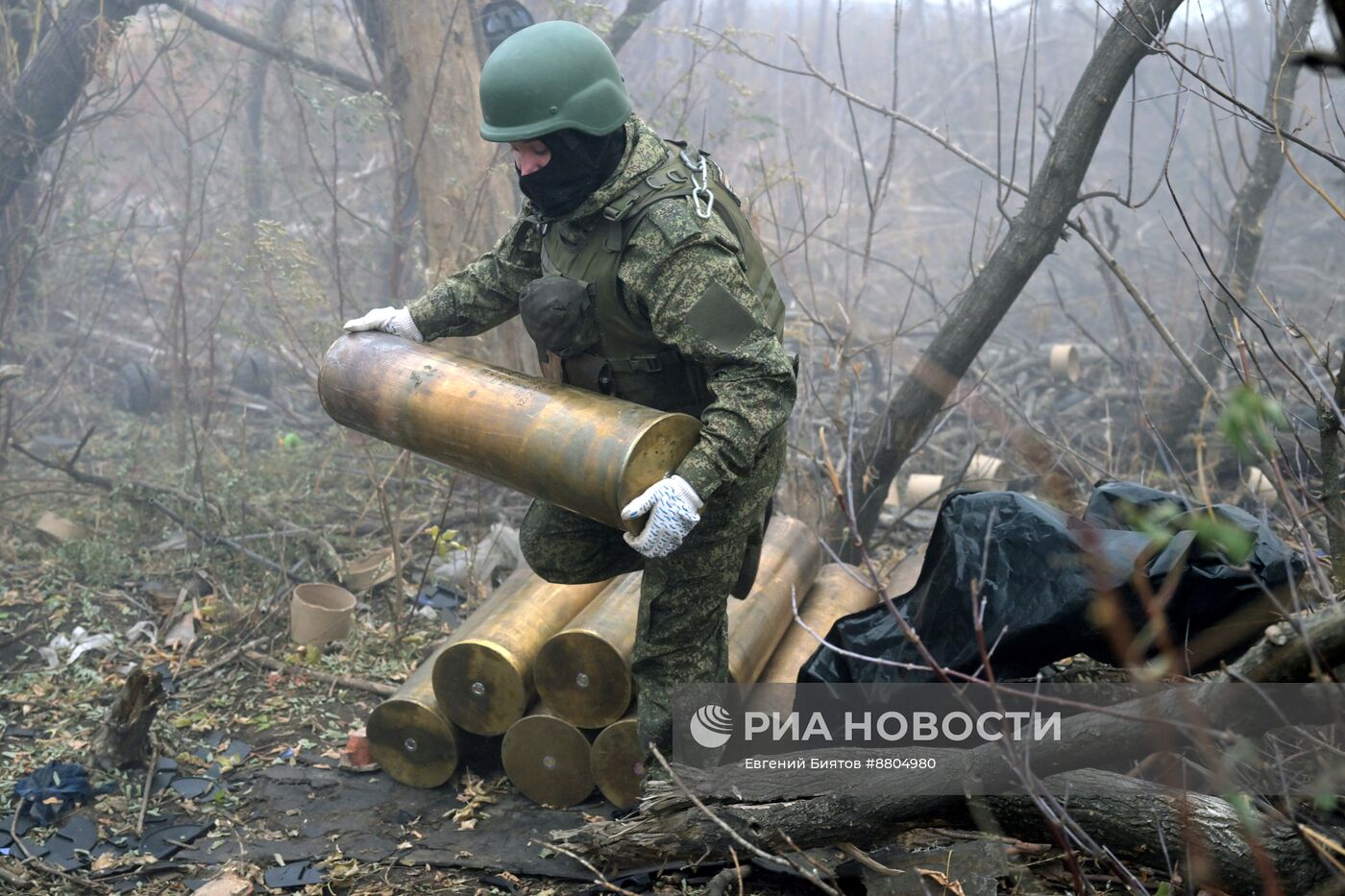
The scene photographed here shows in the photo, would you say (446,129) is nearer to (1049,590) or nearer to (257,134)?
(1049,590)

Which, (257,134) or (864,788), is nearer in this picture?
(864,788)

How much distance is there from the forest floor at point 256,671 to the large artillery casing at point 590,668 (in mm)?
356

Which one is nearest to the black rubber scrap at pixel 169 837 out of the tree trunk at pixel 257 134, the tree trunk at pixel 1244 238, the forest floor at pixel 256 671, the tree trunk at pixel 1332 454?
the forest floor at pixel 256 671

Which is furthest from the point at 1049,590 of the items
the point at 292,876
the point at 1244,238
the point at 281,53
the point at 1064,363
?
the point at 281,53

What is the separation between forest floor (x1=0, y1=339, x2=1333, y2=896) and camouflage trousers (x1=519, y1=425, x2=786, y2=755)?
509mm

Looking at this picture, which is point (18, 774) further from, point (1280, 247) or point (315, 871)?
point (1280, 247)

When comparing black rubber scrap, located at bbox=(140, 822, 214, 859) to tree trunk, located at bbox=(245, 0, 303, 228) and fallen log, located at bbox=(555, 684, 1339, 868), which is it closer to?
fallen log, located at bbox=(555, 684, 1339, 868)

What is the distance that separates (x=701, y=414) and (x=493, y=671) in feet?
3.80

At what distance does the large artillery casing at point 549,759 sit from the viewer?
3387 mm

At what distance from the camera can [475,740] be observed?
12.0ft

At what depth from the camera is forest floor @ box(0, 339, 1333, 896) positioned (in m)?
3.06

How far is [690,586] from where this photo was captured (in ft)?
9.87

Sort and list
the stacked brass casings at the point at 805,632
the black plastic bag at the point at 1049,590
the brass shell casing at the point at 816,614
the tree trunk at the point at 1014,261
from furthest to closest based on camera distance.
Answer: the tree trunk at the point at 1014,261
the brass shell casing at the point at 816,614
the stacked brass casings at the point at 805,632
the black plastic bag at the point at 1049,590

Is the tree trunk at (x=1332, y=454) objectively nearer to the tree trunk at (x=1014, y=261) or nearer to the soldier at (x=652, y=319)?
the soldier at (x=652, y=319)
